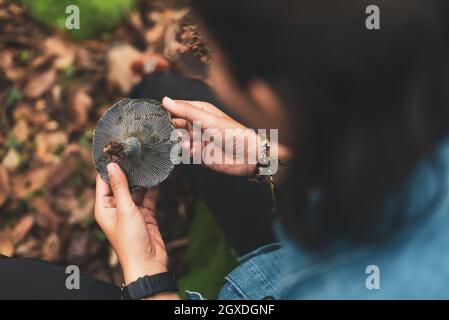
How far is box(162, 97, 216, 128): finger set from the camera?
1458 mm

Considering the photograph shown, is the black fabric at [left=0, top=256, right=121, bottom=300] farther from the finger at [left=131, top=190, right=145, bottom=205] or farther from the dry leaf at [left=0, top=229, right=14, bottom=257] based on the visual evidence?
the dry leaf at [left=0, top=229, right=14, bottom=257]

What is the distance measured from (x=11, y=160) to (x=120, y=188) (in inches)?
34.3

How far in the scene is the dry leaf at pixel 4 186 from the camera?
1911mm

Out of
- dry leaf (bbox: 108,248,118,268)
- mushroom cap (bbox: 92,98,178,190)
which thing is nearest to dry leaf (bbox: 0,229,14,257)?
dry leaf (bbox: 108,248,118,268)

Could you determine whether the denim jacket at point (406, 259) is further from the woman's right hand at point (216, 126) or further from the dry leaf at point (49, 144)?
the dry leaf at point (49, 144)

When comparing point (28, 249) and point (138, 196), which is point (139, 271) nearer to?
point (138, 196)

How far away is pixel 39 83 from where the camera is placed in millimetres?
2047

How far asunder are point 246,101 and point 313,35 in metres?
0.24

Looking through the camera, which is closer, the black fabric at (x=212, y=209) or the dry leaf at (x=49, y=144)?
the black fabric at (x=212, y=209)

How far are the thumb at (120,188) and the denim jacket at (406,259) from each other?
17.3 inches

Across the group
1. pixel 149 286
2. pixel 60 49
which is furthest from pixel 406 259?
pixel 60 49

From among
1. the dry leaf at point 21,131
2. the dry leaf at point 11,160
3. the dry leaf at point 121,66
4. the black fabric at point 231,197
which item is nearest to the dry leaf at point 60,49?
the dry leaf at point 121,66

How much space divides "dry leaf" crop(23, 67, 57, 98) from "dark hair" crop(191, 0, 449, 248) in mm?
1145
